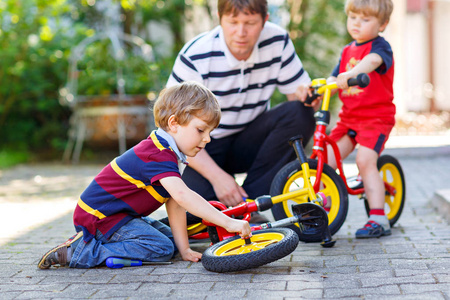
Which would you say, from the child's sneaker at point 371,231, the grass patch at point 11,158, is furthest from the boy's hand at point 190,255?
the grass patch at point 11,158

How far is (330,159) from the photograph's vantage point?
135 inches

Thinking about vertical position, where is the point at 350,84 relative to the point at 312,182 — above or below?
above

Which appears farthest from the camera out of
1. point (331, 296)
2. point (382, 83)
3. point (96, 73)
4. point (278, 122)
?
point (96, 73)

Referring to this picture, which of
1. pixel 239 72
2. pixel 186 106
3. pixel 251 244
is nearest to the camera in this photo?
pixel 186 106

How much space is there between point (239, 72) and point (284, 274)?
1.49 meters

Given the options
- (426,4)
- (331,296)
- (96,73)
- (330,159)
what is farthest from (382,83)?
(426,4)

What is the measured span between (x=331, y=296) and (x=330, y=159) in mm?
1386

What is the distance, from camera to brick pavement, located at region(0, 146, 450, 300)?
7.34ft

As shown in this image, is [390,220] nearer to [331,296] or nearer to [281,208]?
[281,208]

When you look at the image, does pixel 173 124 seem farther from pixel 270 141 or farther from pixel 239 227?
pixel 270 141

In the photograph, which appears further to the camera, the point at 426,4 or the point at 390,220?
the point at 426,4

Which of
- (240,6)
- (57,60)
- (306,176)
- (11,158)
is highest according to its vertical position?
(240,6)

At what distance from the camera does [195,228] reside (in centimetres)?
310

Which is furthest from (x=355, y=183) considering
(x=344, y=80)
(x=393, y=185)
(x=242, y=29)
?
(x=242, y=29)
